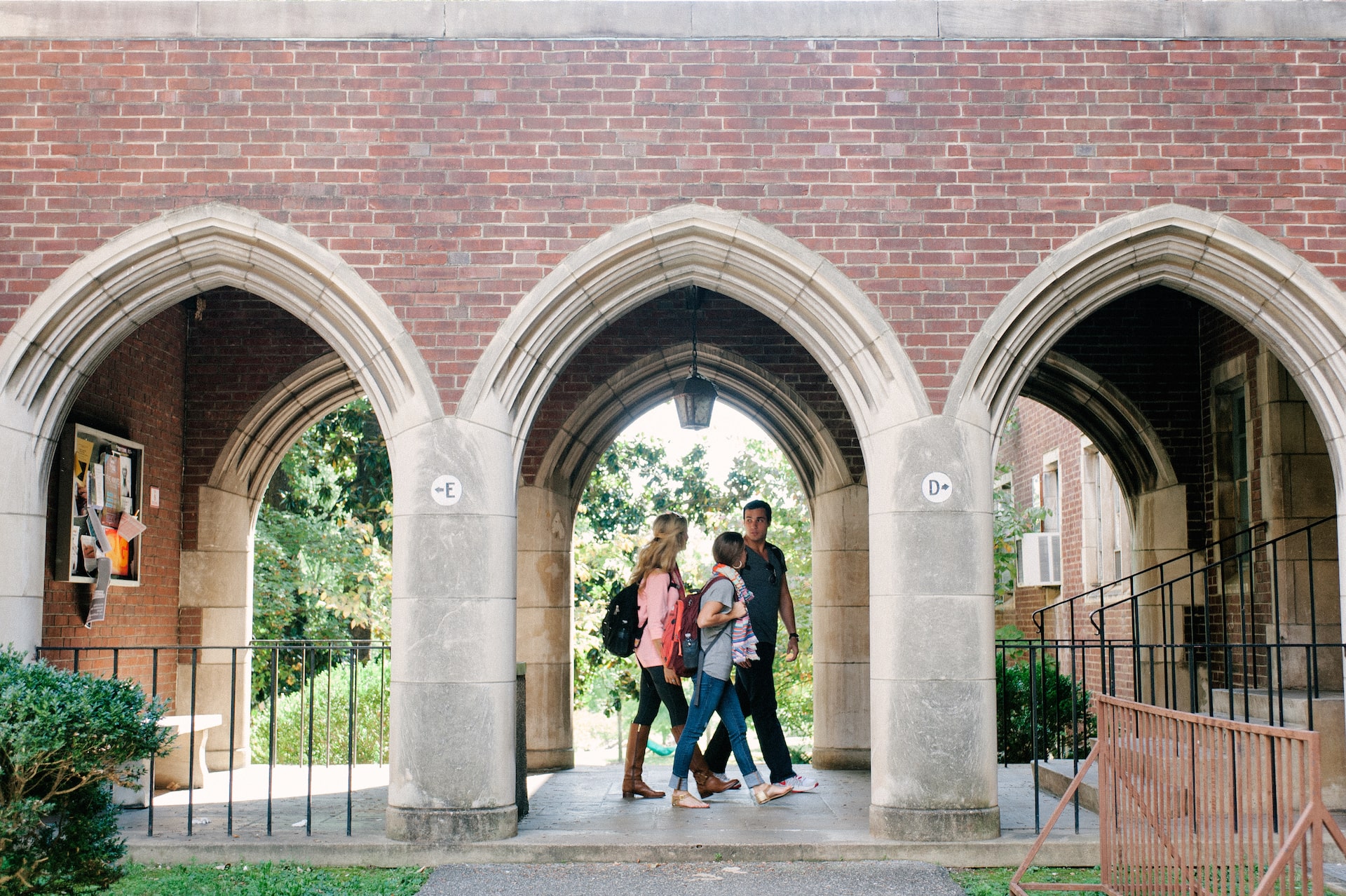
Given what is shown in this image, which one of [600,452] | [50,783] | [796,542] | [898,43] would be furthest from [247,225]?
[796,542]

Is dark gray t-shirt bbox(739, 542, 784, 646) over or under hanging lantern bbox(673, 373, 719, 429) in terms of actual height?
under

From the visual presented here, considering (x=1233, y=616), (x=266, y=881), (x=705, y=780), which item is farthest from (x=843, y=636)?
(x=266, y=881)

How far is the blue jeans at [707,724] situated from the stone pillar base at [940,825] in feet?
3.14

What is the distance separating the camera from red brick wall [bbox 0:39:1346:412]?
284 inches

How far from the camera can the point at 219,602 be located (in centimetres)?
1013

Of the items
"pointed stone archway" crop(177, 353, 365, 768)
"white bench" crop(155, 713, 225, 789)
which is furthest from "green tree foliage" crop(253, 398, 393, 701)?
"white bench" crop(155, 713, 225, 789)

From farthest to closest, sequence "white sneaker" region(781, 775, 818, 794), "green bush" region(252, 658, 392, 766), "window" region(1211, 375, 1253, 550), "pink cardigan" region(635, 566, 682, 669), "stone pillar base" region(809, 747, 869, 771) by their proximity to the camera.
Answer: "green bush" region(252, 658, 392, 766) < "stone pillar base" region(809, 747, 869, 771) < "window" region(1211, 375, 1253, 550) < "white sneaker" region(781, 775, 818, 794) < "pink cardigan" region(635, 566, 682, 669)

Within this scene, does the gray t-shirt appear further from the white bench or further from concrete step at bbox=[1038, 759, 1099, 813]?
the white bench

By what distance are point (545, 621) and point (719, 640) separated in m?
3.26

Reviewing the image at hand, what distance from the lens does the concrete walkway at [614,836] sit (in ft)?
22.2

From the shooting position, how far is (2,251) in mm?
7215

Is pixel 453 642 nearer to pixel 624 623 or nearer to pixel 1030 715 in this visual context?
pixel 624 623

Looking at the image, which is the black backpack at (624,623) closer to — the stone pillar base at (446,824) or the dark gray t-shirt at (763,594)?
the dark gray t-shirt at (763,594)

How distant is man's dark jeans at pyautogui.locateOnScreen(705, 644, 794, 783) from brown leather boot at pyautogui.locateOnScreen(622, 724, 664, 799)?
0.48m
